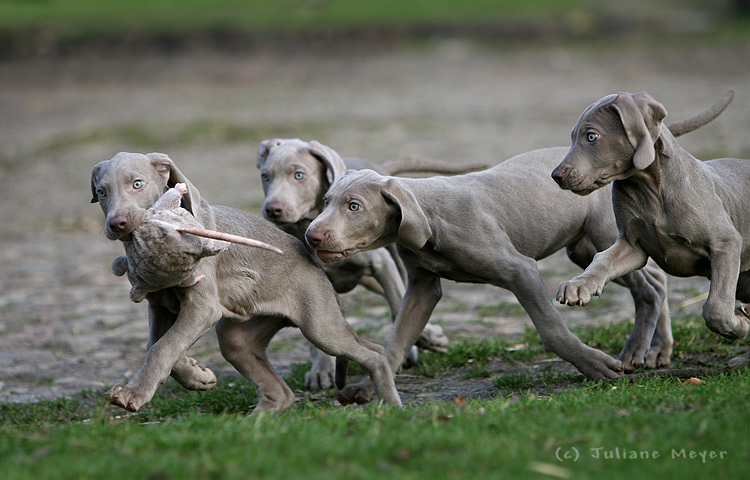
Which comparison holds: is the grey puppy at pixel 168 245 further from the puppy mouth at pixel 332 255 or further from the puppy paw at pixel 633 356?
the puppy paw at pixel 633 356

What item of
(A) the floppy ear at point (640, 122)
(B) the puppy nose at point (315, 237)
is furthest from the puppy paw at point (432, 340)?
(A) the floppy ear at point (640, 122)

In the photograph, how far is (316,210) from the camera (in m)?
7.45

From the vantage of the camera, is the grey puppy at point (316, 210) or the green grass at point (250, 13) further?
the green grass at point (250, 13)

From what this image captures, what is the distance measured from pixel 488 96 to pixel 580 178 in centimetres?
1677

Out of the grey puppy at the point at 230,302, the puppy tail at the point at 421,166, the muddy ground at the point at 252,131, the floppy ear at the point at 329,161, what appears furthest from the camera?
the muddy ground at the point at 252,131

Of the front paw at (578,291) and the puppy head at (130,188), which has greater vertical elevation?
the puppy head at (130,188)

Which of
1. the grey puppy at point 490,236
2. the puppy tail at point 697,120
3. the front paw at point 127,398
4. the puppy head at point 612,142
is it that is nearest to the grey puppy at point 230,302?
the front paw at point 127,398

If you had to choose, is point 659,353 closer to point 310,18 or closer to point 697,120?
point 697,120

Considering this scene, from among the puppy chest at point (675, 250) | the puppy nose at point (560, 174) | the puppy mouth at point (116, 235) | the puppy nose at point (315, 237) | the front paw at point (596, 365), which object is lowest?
the front paw at point (596, 365)

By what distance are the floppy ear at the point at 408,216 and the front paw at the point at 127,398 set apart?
177cm

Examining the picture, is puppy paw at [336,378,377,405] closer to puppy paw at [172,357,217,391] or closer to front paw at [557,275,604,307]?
puppy paw at [172,357,217,391]

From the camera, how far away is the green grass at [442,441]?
13.4 ft

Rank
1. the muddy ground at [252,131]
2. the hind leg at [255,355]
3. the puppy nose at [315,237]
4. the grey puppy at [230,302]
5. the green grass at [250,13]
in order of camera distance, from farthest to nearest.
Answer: the green grass at [250,13] < the muddy ground at [252,131] < the hind leg at [255,355] < the puppy nose at [315,237] < the grey puppy at [230,302]

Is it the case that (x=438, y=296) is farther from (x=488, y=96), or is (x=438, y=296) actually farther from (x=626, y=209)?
(x=488, y=96)
